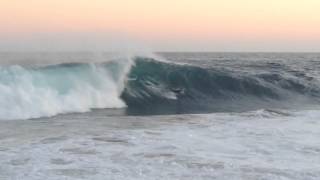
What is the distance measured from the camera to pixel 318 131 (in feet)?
35.7

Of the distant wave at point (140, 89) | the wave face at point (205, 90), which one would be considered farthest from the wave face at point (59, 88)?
the wave face at point (205, 90)

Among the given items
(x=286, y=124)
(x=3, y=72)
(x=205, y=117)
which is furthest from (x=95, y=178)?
(x=3, y=72)

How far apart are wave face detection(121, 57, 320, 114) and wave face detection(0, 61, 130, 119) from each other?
72 centimetres

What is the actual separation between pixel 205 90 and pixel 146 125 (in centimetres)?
1174

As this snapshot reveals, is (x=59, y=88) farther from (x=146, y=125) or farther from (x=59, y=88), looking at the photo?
(x=146, y=125)

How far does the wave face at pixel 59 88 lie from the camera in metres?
15.1

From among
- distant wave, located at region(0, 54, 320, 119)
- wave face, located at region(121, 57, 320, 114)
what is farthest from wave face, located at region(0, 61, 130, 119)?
wave face, located at region(121, 57, 320, 114)

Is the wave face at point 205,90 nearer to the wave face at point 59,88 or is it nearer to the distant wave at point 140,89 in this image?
the distant wave at point 140,89

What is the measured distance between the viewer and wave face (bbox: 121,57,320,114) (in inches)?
763

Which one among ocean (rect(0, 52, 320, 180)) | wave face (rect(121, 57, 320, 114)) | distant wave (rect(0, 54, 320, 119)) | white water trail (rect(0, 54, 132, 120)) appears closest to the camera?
ocean (rect(0, 52, 320, 180))

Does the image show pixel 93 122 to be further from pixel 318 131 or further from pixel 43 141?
pixel 318 131

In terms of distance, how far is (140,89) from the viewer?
71.9 feet

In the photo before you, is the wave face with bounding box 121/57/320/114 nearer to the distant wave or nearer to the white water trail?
the distant wave

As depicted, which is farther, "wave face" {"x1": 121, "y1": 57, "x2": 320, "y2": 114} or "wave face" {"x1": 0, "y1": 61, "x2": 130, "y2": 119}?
"wave face" {"x1": 121, "y1": 57, "x2": 320, "y2": 114}
